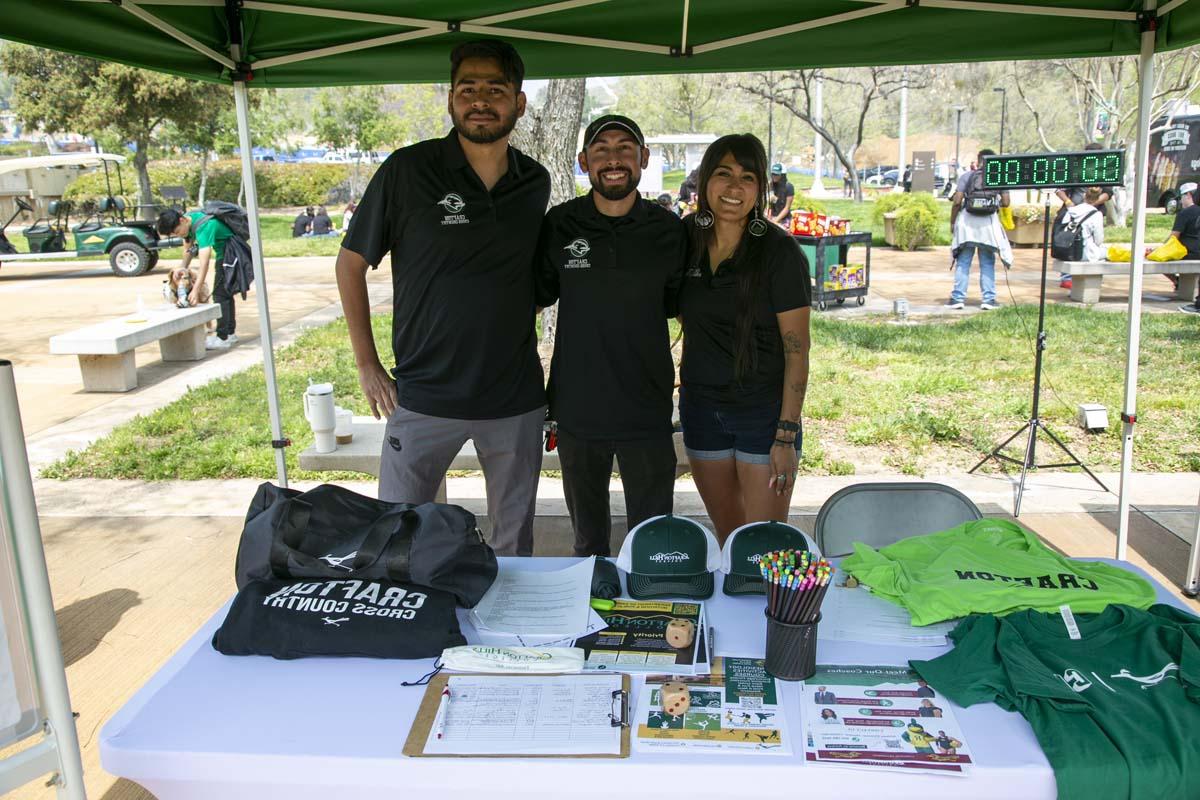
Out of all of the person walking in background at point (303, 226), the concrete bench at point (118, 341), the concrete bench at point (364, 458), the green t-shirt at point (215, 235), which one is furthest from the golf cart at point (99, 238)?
the concrete bench at point (364, 458)

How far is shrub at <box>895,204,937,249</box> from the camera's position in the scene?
16.9 meters

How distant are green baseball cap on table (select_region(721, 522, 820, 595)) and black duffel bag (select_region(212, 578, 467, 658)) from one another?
0.64 meters

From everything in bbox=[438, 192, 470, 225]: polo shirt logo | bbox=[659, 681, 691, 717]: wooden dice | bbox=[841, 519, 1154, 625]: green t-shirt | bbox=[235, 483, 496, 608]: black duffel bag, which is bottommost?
bbox=[659, 681, 691, 717]: wooden dice

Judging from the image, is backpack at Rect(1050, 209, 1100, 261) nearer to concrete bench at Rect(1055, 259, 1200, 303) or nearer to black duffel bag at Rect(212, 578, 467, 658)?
concrete bench at Rect(1055, 259, 1200, 303)

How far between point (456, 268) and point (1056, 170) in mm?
2668

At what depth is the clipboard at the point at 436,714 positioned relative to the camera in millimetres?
1498

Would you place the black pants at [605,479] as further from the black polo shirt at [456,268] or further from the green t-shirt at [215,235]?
the green t-shirt at [215,235]

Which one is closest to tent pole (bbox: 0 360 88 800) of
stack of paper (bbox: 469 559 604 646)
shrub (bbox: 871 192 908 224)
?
stack of paper (bbox: 469 559 604 646)

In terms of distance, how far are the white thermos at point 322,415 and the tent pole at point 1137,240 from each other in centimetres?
330

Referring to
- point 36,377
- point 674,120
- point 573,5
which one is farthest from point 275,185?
point 573,5

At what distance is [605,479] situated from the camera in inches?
113

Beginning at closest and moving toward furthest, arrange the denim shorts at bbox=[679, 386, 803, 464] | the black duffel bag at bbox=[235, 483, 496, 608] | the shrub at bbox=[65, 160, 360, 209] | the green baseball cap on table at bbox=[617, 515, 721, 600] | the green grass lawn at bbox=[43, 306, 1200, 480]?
the black duffel bag at bbox=[235, 483, 496, 608]
the green baseball cap on table at bbox=[617, 515, 721, 600]
the denim shorts at bbox=[679, 386, 803, 464]
the green grass lawn at bbox=[43, 306, 1200, 480]
the shrub at bbox=[65, 160, 360, 209]

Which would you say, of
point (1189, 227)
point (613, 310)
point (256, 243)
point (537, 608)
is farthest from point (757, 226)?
point (1189, 227)

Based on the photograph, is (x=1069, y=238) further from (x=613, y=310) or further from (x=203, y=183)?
(x=203, y=183)
